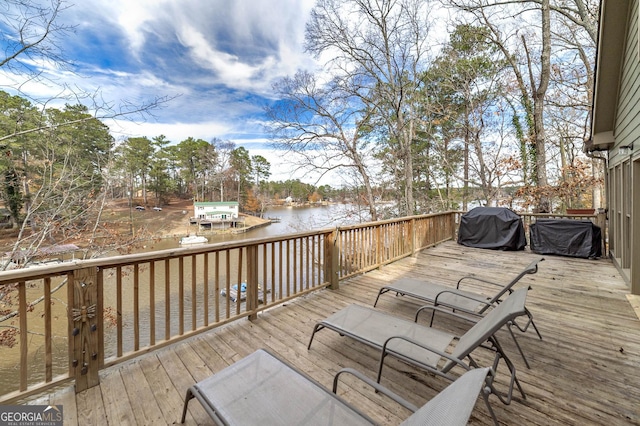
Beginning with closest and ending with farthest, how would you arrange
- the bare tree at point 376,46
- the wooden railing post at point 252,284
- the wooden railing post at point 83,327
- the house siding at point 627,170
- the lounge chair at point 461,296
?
the wooden railing post at point 83,327 < the lounge chair at point 461,296 < the wooden railing post at point 252,284 < the house siding at point 627,170 < the bare tree at point 376,46

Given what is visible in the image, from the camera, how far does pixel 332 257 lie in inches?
161

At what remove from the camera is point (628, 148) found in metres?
4.13

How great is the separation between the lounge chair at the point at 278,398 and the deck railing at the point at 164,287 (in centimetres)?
78

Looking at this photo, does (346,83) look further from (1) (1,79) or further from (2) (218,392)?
(2) (218,392)

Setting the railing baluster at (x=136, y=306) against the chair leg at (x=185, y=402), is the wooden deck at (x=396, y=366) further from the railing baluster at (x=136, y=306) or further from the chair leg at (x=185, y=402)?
the railing baluster at (x=136, y=306)

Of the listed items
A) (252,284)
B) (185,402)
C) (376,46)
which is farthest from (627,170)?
(376,46)

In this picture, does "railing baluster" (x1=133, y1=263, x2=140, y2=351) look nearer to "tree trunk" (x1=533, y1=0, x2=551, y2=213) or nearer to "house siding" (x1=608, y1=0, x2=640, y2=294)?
"house siding" (x1=608, y1=0, x2=640, y2=294)

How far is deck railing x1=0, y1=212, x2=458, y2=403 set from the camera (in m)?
1.86

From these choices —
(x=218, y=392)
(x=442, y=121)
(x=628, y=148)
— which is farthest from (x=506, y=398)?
(x=442, y=121)

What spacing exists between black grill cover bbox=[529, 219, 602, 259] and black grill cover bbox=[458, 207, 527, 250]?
0.33 meters

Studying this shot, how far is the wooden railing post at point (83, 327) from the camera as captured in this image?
6.23 ft

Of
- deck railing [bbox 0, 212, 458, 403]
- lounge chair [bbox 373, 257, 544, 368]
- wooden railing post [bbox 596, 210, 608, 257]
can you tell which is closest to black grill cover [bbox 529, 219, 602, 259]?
wooden railing post [bbox 596, 210, 608, 257]

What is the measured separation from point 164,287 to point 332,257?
12.4 feet

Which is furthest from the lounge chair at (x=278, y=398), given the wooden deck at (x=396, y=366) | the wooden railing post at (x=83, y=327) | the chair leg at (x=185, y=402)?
the wooden railing post at (x=83, y=327)
